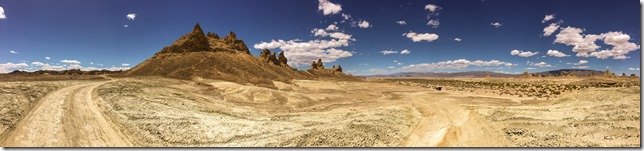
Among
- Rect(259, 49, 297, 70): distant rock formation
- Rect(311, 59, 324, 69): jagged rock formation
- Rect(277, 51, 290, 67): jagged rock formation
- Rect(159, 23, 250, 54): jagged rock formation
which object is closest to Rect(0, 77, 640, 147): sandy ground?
Rect(159, 23, 250, 54): jagged rock formation

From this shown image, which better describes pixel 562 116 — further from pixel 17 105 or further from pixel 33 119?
pixel 17 105

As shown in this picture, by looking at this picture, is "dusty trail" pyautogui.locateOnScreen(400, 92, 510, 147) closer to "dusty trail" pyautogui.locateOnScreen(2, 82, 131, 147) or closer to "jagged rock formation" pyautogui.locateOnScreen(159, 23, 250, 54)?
"dusty trail" pyautogui.locateOnScreen(2, 82, 131, 147)

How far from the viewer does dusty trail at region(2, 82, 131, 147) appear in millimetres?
10344

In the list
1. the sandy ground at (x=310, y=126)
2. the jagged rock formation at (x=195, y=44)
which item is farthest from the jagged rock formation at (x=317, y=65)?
the sandy ground at (x=310, y=126)

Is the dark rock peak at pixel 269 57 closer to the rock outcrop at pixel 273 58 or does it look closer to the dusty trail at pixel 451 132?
the rock outcrop at pixel 273 58

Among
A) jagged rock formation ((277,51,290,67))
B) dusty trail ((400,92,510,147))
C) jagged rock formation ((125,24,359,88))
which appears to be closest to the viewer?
dusty trail ((400,92,510,147))

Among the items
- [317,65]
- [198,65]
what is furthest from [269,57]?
→ [198,65]

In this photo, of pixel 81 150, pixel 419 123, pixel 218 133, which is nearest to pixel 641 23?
pixel 419 123

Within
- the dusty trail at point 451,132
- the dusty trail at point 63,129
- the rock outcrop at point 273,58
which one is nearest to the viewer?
the dusty trail at point 63,129

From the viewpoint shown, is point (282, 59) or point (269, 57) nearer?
point (269, 57)

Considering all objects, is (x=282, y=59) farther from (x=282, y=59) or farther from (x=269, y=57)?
(x=269, y=57)

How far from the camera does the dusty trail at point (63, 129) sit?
1034cm

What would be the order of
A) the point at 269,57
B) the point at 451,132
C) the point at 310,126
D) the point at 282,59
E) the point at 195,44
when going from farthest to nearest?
the point at 282,59
the point at 269,57
the point at 195,44
the point at 310,126
the point at 451,132

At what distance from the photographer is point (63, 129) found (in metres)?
11.1
